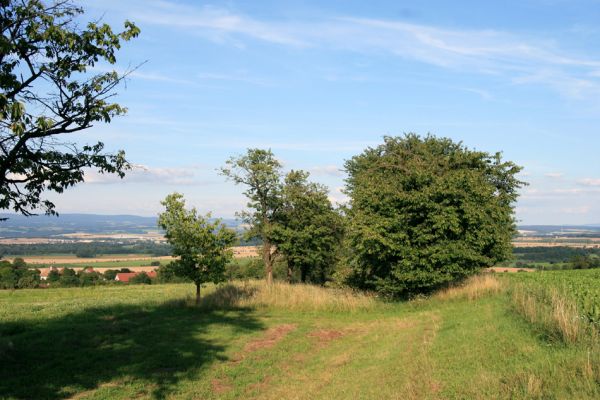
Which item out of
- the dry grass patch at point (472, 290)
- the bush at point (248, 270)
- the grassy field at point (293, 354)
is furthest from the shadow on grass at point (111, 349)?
the bush at point (248, 270)

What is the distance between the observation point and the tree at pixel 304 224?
92.8ft

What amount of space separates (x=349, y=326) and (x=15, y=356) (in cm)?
1051

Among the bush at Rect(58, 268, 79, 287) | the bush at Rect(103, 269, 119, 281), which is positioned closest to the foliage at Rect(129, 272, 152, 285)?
the bush at Rect(103, 269, 119, 281)

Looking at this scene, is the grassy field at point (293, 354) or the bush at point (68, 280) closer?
the grassy field at point (293, 354)

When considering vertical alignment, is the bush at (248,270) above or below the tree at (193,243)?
below

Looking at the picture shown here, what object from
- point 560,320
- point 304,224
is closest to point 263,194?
point 304,224

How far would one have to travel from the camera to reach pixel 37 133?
30.1 ft

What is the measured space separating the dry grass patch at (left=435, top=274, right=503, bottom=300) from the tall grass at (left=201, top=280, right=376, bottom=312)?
3.36m

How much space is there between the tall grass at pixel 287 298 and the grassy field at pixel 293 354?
2.58ft

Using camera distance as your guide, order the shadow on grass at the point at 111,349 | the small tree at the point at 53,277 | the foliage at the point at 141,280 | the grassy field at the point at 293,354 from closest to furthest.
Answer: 1. the grassy field at the point at 293,354
2. the shadow on grass at the point at 111,349
3. the small tree at the point at 53,277
4. the foliage at the point at 141,280

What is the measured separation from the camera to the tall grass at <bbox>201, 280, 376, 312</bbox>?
67.6 feet

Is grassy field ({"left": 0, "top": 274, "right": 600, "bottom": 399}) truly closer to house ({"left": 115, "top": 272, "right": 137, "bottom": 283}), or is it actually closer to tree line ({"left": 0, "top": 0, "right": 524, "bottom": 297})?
tree line ({"left": 0, "top": 0, "right": 524, "bottom": 297})

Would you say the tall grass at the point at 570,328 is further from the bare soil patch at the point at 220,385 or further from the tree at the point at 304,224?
the tree at the point at 304,224

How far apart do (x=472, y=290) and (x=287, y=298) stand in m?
8.39
